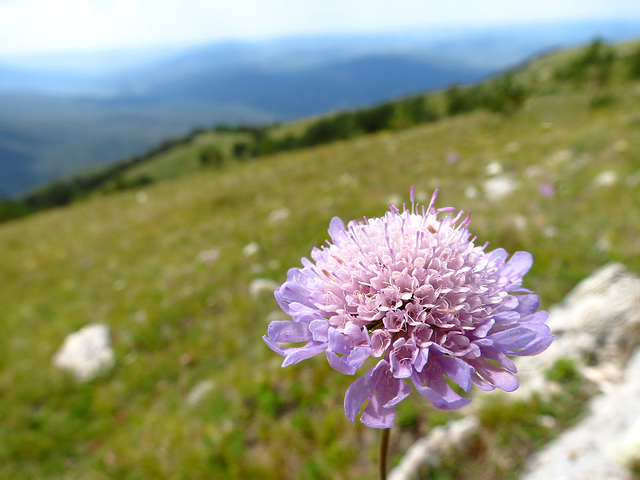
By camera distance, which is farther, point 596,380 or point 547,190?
point 547,190

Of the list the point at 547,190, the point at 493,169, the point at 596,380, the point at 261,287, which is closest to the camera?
the point at 596,380

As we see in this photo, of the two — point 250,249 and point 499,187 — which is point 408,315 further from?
point 499,187

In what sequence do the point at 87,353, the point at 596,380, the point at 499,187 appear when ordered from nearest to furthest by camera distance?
the point at 596,380 → the point at 87,353 → the point at 499,187

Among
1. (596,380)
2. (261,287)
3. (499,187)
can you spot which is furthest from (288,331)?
(499,187)

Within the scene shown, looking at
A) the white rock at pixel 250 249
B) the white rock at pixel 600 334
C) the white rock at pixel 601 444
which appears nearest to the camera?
the white rock at pixel 601 444

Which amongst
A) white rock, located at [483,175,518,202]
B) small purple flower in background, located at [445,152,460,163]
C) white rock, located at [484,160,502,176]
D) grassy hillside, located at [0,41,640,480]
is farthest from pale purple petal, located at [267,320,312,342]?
small purple flower in background, located at [445,152,460,163]

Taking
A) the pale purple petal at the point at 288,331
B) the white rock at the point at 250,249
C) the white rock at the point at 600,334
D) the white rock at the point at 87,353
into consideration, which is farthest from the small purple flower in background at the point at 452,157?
the pale purple petal at the point at 288,331

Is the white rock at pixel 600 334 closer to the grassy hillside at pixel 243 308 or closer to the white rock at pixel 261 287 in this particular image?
the grassy hillside at pixel 243 308
